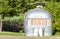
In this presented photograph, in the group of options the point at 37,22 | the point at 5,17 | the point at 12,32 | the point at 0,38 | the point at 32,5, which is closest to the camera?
the point at 0,38

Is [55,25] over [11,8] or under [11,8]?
under

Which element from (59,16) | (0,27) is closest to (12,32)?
(0,27)

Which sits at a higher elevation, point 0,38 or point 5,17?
point 5,17

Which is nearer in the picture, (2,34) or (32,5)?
(2,34)

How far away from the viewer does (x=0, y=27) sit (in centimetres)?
1595

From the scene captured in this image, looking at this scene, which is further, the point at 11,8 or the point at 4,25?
the point at 11,8

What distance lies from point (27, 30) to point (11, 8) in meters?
3.71

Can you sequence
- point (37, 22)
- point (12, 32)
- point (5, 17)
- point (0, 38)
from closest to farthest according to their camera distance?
point (0, 38) < point (37, 22) < point (12, 32) < point (5, 17)

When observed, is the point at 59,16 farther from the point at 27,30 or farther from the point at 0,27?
the point at 0,27

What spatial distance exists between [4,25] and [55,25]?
337 cm

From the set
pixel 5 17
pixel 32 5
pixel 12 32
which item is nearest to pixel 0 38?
pixel 12 32

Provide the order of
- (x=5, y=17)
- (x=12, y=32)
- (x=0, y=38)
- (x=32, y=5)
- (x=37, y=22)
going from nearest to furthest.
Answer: (x=0, y=38), (x=37, y=22), (x=12, y=32), (x=5, y=17), (x=32, y=5)

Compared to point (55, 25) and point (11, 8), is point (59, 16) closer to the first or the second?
point (55, 25)

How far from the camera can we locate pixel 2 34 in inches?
585
